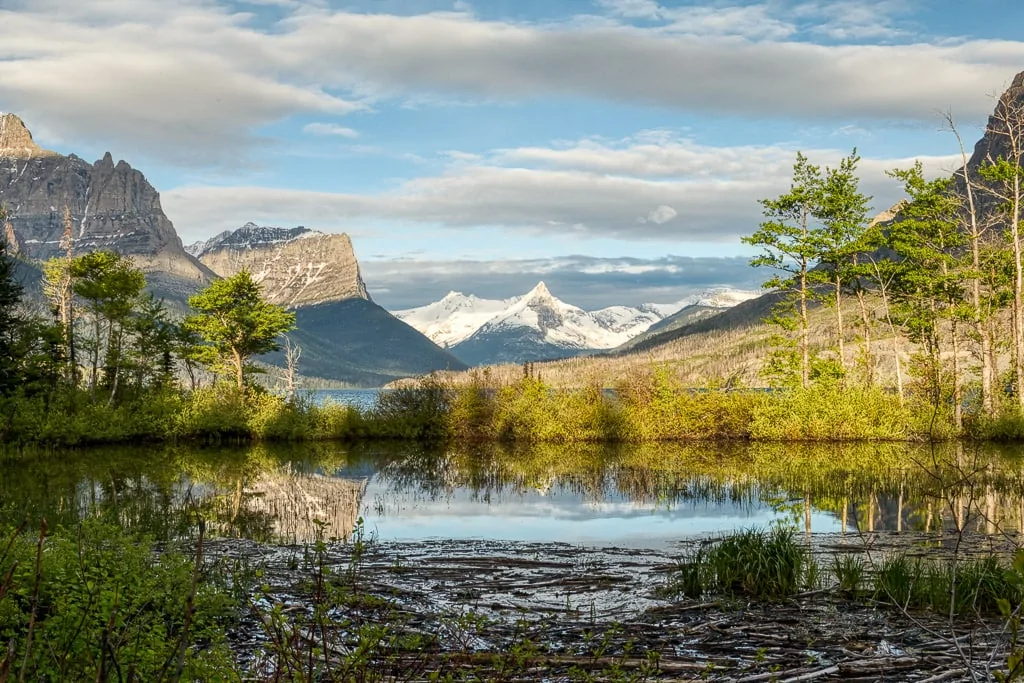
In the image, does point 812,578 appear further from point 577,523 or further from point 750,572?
point 577,523

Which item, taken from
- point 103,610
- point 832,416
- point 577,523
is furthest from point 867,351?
point 103,610

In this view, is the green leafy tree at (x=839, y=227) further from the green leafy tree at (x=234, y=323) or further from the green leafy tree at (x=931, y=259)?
the green leafy tree at (x=234, y=323)

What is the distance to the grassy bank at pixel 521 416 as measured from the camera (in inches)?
1173

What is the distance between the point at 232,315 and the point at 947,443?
29252 mm

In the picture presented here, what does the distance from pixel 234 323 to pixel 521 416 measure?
15.5 m

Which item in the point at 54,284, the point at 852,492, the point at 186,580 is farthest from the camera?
the point at 54,284

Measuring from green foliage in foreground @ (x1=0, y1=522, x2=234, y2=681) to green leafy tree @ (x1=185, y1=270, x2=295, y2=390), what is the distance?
3407 centimetres

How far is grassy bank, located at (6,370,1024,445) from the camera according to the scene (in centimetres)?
2980

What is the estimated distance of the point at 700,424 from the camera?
32.0 m

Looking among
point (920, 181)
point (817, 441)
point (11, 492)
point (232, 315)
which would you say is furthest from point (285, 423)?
point (920, 181)

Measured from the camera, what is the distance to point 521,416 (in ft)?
109

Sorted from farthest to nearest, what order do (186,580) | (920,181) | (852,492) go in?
(920,181) → (852,492) → (186,580)

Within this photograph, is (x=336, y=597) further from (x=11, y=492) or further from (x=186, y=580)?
(x=11, y=492)

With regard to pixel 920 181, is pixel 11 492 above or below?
below
